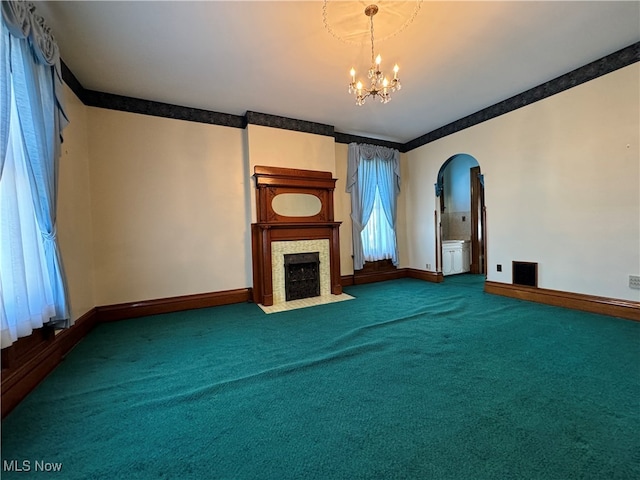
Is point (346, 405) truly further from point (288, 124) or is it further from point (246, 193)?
point (288, 124)

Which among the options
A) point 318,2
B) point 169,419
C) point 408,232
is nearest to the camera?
point 169,419

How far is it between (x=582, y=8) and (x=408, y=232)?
3.91m

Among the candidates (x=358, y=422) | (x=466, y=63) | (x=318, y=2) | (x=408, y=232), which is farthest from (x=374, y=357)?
(x=408, y=232)

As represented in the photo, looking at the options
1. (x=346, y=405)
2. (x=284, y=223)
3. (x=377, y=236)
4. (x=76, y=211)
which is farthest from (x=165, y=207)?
(x=377, y=236)

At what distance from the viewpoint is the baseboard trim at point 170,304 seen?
129 inches

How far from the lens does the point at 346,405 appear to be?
1.56 meters

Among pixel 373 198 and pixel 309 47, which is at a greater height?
pixel 309 47

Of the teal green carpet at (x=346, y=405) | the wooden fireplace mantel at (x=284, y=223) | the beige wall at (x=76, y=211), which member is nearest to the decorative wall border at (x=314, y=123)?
the beige wall at (x=76, y=211)

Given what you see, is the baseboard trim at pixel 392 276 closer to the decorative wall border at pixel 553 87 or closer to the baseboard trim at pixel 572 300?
the baseboard trim at pixel 572 300

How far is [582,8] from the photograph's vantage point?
218 centimetres

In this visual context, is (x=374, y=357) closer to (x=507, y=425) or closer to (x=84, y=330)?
(x=507, y=425)

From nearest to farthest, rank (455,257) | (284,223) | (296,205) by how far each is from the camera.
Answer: (284,223)
(296,205)
(455,257)

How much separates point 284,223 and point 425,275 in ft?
10.3

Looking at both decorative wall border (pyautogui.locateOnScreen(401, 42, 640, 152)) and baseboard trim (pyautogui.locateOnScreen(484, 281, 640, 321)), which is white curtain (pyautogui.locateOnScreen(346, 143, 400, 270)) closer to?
decorative wall border (pyautogui.locateOnScreen(401, 42, 640, 152))
